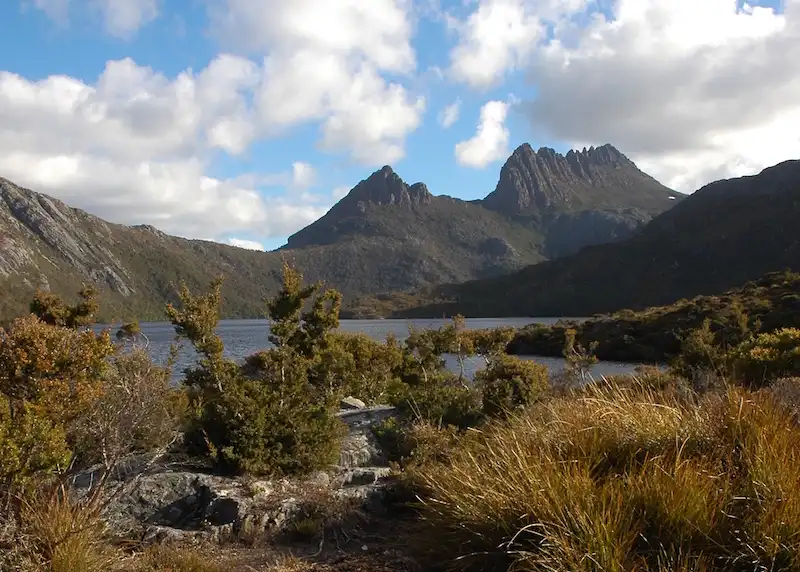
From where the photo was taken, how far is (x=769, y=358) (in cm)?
1402

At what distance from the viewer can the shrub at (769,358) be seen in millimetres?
13345

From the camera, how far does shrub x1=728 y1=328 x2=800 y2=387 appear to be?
13345mm

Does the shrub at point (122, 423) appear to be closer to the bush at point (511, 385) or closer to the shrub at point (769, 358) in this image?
the bush at point (511, 385)

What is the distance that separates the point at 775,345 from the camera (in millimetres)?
15211

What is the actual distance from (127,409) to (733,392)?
5919 mm

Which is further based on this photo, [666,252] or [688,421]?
[666,252]

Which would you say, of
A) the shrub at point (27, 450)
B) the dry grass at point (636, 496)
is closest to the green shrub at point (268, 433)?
the shrub at point (27, 450)

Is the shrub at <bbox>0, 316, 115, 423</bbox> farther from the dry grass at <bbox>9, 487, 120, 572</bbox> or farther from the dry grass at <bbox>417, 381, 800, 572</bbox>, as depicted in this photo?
the dry grass at <bbox>417, 381, 800, 572</bbox>

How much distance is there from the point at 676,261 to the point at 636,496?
166 metres

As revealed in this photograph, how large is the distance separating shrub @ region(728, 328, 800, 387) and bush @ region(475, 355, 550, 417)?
3.76 metres

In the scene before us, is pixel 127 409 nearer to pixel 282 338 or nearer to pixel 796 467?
pixel 796 467

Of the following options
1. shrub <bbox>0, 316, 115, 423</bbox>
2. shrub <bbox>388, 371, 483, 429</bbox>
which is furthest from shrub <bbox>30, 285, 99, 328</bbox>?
shrub <bbox>0, 316, 115, 423</bbox>

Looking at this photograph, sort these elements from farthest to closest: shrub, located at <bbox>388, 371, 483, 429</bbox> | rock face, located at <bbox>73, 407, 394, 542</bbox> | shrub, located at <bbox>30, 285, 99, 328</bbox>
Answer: shrub, located at <bbox>30, 285, 99, 328</bbox> → shrub, located at <bbox>388, 371, 483, 429</bbox> → rock face, located at <bbox>73, 407, 394, 542</bbox>

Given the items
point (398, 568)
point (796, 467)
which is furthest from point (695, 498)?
point (398, 568)
